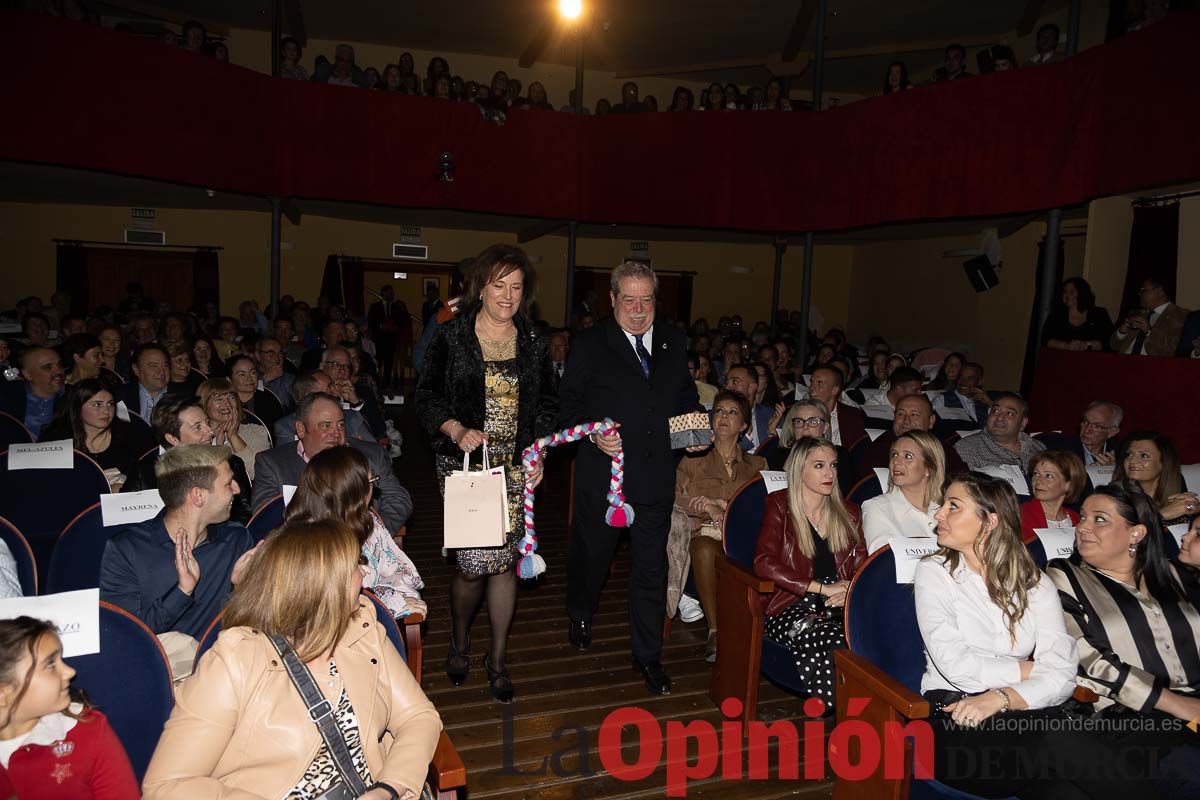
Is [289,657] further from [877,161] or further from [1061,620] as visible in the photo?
[877,161]

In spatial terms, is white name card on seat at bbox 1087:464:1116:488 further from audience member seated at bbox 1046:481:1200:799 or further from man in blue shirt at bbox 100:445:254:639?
man in blue shirt at bbox 100:445:254:639

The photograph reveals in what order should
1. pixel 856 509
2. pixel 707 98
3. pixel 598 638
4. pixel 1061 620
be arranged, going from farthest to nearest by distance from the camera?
pixel 707 98, pixel 598 638, pixel 856 509, pixel 1061 620

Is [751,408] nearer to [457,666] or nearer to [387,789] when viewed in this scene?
[457,666]

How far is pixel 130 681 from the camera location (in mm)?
1932

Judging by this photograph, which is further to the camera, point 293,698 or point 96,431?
point 96,431

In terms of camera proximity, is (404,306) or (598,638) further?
(404,306)

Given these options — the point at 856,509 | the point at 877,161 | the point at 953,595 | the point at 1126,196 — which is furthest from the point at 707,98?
the point at 953,595

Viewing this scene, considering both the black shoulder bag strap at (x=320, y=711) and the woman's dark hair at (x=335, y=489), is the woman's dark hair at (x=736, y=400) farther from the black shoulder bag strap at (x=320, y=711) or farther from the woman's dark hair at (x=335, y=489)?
the black shoulder bag strap at (x=320, y=711)

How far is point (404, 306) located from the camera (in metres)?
13.9

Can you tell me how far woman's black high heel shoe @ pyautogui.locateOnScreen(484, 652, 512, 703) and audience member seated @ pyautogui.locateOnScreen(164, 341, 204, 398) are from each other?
3.12 meters

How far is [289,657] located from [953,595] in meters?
2.00

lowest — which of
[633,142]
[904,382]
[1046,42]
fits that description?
[904,382]

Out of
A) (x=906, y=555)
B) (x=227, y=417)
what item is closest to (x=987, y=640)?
(x=906, y=555)

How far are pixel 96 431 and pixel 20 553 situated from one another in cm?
152
